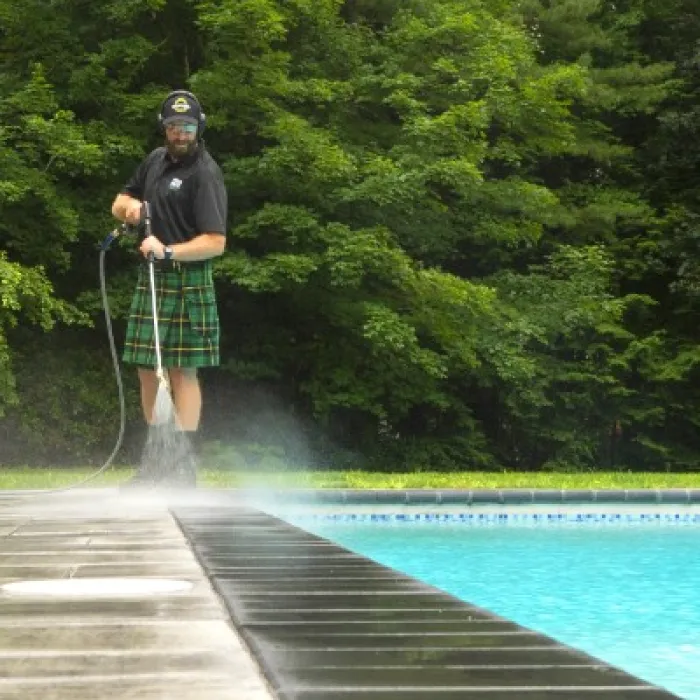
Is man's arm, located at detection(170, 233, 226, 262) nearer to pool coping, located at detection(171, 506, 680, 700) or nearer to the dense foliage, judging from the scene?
pool coping, located at detection(171, 506, 680, 700)

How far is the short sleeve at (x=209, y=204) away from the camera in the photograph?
5918mm

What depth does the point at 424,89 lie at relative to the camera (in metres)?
14.7

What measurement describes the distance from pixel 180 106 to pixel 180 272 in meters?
0.76

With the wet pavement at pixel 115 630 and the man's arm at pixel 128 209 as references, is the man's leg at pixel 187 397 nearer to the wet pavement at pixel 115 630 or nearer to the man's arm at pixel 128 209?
the man's arm at pixel 128 209

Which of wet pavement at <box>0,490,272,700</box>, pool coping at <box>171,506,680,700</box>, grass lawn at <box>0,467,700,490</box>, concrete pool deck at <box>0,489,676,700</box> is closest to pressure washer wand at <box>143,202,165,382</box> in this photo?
wet pavement at <box>0,490,272,700</box>

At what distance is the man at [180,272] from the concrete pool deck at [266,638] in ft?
8.53

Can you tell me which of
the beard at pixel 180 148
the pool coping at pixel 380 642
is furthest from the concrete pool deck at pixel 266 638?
the beard at pixel 180 148

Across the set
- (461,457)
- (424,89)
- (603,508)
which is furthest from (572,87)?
(603,508)

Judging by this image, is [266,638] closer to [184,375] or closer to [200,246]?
[200,246]

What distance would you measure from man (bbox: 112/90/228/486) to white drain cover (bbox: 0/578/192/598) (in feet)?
10.3

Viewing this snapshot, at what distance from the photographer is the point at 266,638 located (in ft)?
6.59

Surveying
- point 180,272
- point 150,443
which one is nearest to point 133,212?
point 180,272

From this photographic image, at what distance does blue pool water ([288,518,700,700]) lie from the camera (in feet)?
14.6

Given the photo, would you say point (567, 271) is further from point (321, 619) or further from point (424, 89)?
point (321, 619)
